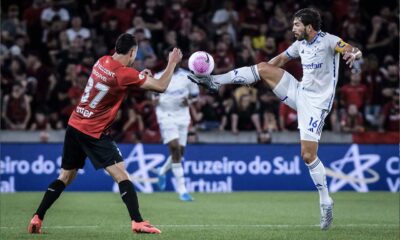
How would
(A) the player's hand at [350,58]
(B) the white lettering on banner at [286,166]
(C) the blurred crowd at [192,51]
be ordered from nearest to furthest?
1. (A) the player's hand at [350,58]
2. (B) the white lettering on banner at [286,166]
3. (C) the blurred crowd at [192,51]

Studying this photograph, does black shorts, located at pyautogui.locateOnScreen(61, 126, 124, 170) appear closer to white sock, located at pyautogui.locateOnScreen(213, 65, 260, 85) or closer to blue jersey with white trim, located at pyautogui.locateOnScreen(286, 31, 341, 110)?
white sock, located at pyautogui.locateOnScreen(213, 65, 260, 85)

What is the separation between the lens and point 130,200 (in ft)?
32.3

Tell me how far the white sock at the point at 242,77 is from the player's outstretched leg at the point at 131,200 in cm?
186

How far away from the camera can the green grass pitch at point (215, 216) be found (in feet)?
32.9

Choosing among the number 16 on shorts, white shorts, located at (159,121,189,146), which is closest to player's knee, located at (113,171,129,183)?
the number 16 on shorts

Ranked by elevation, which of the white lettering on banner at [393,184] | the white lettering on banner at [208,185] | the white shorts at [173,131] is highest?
the white shorts at [173,131]

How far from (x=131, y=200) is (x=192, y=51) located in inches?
465

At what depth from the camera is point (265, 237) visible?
9.66 m

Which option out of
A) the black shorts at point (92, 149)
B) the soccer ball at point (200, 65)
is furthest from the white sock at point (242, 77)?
the black shorts at point (92, 149)

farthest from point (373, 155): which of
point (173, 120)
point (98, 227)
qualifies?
point (98, 227)

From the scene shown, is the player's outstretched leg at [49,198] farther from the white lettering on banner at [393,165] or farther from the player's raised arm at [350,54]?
the white lettering on banner at [393,165]

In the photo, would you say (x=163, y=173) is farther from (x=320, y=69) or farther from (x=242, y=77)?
(x=320, y=69)

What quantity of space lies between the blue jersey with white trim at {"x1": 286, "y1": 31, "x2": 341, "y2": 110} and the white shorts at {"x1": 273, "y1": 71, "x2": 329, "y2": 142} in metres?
0.07

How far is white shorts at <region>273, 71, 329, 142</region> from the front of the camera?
425 inches
